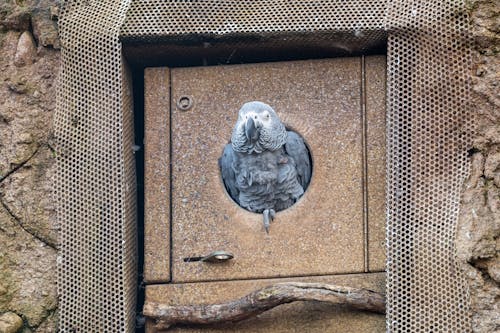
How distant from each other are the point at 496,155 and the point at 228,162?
1585 millimetres

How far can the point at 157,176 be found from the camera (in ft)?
18.7

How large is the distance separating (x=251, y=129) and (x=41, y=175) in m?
1.30

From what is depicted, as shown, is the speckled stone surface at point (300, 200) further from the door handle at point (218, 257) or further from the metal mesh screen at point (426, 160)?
the metal mesh screen at point (426, 160)

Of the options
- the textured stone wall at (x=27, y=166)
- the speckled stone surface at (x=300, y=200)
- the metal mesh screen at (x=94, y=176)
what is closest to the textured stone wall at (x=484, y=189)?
the speckled stone surface at (x=300, y=200)

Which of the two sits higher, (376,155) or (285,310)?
(376,155)

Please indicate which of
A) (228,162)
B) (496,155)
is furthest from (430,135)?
(228,162)

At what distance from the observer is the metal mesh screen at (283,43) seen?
5.29m

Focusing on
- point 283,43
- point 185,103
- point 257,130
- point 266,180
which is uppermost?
point 283,43

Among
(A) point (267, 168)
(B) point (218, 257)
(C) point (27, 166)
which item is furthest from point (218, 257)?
(C) point (27, 166)

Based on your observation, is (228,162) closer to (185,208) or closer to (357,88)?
(185,208)

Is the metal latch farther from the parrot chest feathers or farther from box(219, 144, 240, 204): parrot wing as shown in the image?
box(219, 144, 240, 204): parrot wing

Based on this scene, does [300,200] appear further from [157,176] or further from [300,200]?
[157,176]

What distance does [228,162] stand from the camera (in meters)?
5.86

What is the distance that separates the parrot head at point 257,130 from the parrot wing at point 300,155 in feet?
0.20
